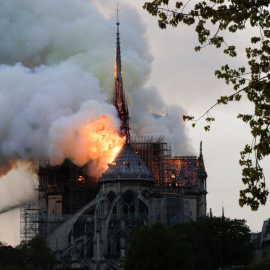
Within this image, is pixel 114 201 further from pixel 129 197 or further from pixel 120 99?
pixel 120 99

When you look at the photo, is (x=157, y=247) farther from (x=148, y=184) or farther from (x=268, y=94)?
(x=268, y=94)

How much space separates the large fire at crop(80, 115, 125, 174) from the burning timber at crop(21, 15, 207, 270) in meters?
1.31

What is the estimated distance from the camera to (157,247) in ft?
406

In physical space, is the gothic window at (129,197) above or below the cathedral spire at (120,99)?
below

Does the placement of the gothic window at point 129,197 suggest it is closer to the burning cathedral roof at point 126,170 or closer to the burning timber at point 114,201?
the burning timber at point 114,201

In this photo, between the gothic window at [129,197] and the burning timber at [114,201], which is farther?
the gothic window at [129,197]

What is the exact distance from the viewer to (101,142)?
183750 millimetres

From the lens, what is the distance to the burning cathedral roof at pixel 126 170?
608 feet

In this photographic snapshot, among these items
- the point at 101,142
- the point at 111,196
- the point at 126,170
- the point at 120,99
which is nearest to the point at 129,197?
the point at 111,196

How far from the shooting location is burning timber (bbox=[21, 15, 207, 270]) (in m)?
177

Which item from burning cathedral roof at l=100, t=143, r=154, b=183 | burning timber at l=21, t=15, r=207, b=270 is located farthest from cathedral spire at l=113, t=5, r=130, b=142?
burning cathedral roof at l=100, t=143, r=154, b=183

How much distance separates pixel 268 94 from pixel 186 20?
4.84 meters

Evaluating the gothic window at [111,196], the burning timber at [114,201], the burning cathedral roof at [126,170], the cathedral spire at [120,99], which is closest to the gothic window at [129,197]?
the burning timber at [114,201]

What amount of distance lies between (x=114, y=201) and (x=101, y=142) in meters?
9.85
